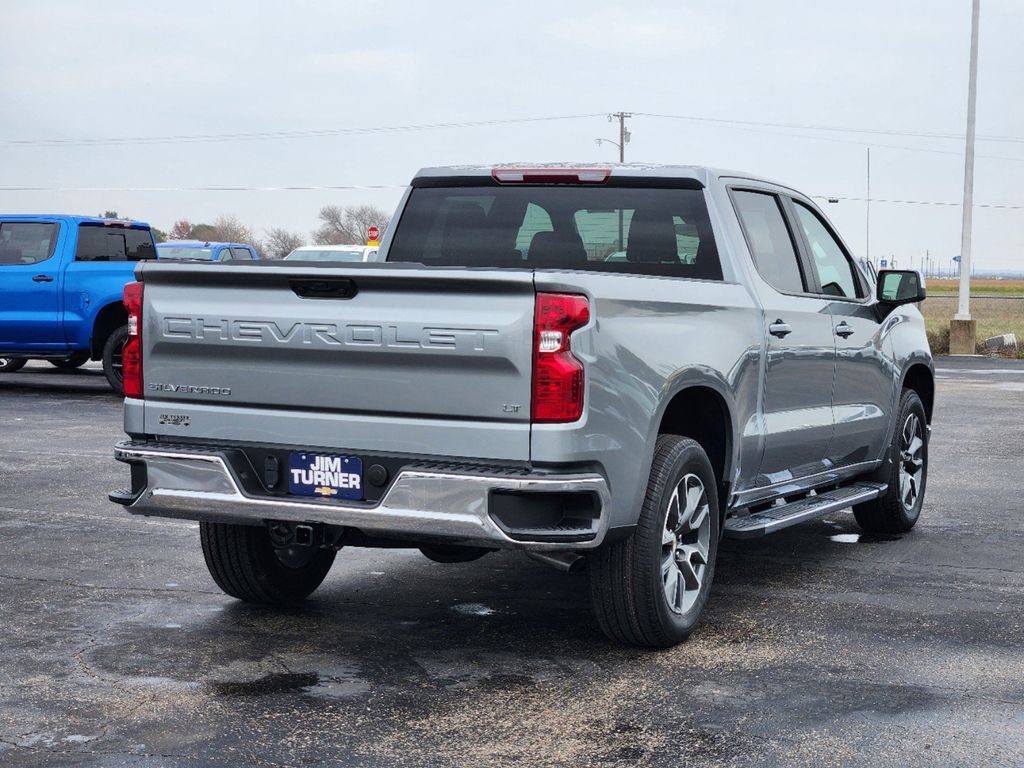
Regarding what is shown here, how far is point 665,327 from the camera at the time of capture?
574 cm

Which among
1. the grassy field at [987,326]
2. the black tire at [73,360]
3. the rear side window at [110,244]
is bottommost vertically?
the grassy field at [987,326]

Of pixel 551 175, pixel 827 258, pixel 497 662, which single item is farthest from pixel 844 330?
pixel 497 662

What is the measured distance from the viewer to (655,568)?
5645 mm

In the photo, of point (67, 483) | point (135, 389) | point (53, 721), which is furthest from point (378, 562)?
point (67, 483)

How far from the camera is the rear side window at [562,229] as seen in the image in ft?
22.1

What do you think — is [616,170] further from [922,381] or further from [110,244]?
[110,244]

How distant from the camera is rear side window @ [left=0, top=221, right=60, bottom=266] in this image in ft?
58.4

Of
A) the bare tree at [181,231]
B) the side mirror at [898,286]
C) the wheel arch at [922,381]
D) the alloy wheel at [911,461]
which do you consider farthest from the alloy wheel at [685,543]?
the bare tree at [181,231]

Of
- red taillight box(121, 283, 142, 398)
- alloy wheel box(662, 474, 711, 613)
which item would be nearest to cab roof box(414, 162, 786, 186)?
alloy wheel box(662, 474, 711, 613)

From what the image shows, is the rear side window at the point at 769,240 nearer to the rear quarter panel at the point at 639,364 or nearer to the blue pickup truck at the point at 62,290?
the rear quarter panel at the point at 639,364

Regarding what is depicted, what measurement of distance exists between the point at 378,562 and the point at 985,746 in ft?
12.4

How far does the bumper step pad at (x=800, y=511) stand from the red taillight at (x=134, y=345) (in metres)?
2.62

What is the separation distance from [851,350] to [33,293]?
40.8ft

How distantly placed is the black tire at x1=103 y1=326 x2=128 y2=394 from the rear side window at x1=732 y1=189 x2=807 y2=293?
11528 mm
